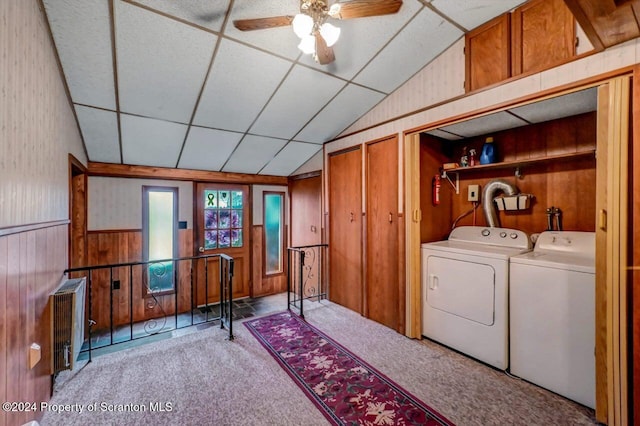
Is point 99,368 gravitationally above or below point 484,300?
below

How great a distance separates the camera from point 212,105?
2822mm

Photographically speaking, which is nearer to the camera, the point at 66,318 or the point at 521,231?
the point at 66,318

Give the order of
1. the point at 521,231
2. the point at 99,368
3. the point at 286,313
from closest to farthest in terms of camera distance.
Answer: the point at 99,368 < the point at 521,231 < the point at 286,313

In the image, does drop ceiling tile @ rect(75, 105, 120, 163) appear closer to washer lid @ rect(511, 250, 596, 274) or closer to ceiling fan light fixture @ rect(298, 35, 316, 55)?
ceiling fan light fixture @ rect(298, 35, 316, 55)

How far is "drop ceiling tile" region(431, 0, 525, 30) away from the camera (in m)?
2.12

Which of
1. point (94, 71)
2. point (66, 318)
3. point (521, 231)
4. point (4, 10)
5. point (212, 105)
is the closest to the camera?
point (4, 10)

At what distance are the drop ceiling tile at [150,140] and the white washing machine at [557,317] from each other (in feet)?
12.1

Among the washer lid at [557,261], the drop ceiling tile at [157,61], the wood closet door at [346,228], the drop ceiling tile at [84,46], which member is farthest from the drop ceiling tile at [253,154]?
the washer lid at [557,261]

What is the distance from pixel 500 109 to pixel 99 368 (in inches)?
160

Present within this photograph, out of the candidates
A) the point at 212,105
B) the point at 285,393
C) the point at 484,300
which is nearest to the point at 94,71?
the point at 212,105

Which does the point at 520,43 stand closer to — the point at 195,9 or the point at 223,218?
the point at 195,9

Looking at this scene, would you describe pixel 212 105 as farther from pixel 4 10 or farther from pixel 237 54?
pixel 4 10

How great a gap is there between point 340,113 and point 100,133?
8.92 ft

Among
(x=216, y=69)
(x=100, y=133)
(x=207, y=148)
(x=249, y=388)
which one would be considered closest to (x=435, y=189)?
(x=216, y=69)
